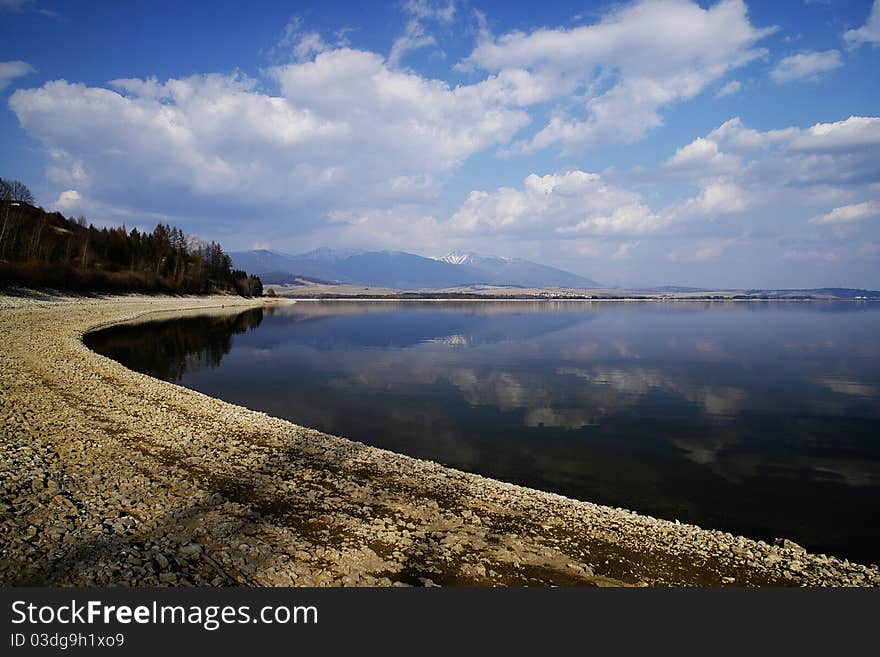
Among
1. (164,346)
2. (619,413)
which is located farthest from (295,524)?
(164,346)

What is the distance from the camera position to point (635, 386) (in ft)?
84.2

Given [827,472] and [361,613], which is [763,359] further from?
[361,613]

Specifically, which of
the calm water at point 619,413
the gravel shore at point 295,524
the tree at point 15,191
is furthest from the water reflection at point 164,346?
the tree at point 15,191

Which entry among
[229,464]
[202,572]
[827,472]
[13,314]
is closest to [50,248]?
[13,314]

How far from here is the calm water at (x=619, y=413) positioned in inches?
456

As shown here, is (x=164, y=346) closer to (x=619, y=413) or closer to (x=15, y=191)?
(x=619, y=413)

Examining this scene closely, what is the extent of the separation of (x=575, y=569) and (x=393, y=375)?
71.8ft

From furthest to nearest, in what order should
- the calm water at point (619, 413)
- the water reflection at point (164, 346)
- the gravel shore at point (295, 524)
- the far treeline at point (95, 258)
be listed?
the far treeline at point (95, 258)
the water reflection at point (164, 346)
the calm water at point (619, 413)
the gravel shore at point (295, 524)

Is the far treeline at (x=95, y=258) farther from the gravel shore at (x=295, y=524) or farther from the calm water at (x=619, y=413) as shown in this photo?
the gravel shore at (x=295, y=524)

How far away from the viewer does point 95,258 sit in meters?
89.8

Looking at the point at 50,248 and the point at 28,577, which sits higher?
the point at 50,248

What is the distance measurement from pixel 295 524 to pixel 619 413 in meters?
15.1

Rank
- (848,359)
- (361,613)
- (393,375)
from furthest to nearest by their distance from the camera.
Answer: (848,359) < (393,375) < (361,613)

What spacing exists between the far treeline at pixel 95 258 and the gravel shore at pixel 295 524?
5597 cm
